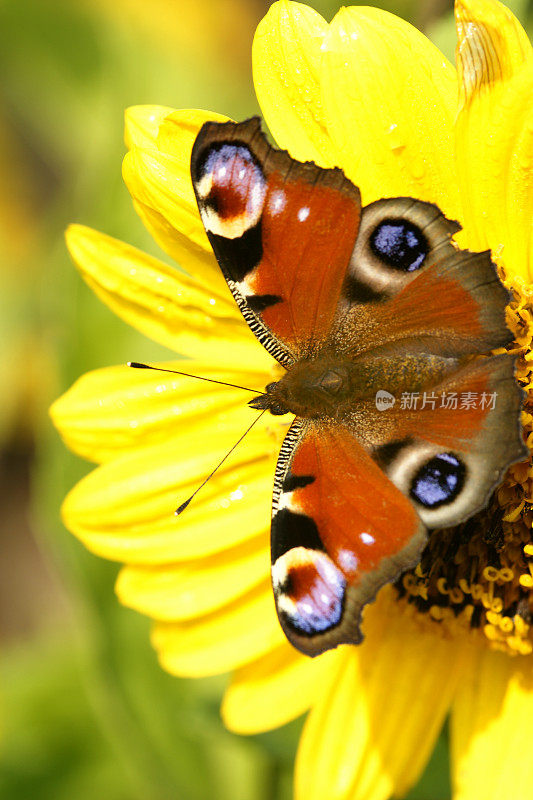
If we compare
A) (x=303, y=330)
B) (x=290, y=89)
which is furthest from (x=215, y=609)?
(x=290, y=89)

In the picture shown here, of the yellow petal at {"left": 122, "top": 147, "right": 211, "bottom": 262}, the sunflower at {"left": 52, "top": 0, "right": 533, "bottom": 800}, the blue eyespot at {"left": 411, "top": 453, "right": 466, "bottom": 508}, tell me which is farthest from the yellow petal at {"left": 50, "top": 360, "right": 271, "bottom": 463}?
the blue eyespot at {"left": 411, "top": 453, "right": 466, "bottom": 508}

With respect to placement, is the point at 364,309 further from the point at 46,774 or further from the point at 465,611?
the point at 46,774

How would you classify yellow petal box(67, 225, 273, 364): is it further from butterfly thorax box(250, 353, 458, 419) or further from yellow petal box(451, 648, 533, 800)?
yellow petal box(451, 648, 533, 800)

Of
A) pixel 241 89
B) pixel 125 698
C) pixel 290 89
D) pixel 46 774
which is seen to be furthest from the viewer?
pixel 241 89

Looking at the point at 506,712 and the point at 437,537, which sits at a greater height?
the point at 437,537

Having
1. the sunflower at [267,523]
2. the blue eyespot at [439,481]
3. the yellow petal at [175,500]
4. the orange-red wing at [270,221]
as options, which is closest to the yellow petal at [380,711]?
the sunflower at [267,523]

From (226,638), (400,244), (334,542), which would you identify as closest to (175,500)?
(226,638)

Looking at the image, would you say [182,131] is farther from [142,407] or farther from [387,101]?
[142,407]
